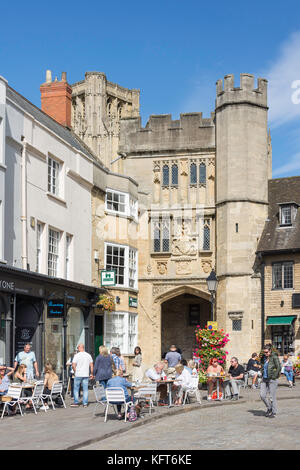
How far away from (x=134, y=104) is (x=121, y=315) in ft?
207

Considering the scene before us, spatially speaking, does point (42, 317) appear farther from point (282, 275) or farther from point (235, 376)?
point (282, 275)

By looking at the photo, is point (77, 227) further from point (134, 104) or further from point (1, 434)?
point (134, 104)

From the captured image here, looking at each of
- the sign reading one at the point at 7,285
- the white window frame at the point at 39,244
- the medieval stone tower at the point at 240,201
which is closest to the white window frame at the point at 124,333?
the medieval stone tower at the point at 240,201

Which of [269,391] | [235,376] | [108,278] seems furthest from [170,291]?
[269,391]

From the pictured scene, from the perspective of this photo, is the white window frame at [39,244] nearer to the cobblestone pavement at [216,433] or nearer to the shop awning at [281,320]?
the cobblestone pavement at [216,433]

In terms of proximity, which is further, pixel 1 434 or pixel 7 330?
pixel 7 330

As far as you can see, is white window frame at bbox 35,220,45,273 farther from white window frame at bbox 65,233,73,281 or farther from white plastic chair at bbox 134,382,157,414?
white plastic chair at bbox 134,382,157,414

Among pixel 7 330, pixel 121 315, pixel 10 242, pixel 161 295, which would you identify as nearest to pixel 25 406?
pixel 7 330

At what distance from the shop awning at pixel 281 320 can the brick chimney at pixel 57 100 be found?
13034 millimetres

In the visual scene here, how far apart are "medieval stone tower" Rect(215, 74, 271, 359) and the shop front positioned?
1125 centimetres

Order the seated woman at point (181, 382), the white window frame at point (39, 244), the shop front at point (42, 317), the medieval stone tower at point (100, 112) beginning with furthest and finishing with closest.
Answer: the medieval stone tower at point (100, 112), the white window frame at point (39, 244), the shop front at point (42, 317), the seated woman at point (181, 382)

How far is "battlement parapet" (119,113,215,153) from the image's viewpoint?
40.4 metres

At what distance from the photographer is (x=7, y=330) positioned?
2169cm

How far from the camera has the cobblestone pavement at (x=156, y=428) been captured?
13289 mm
